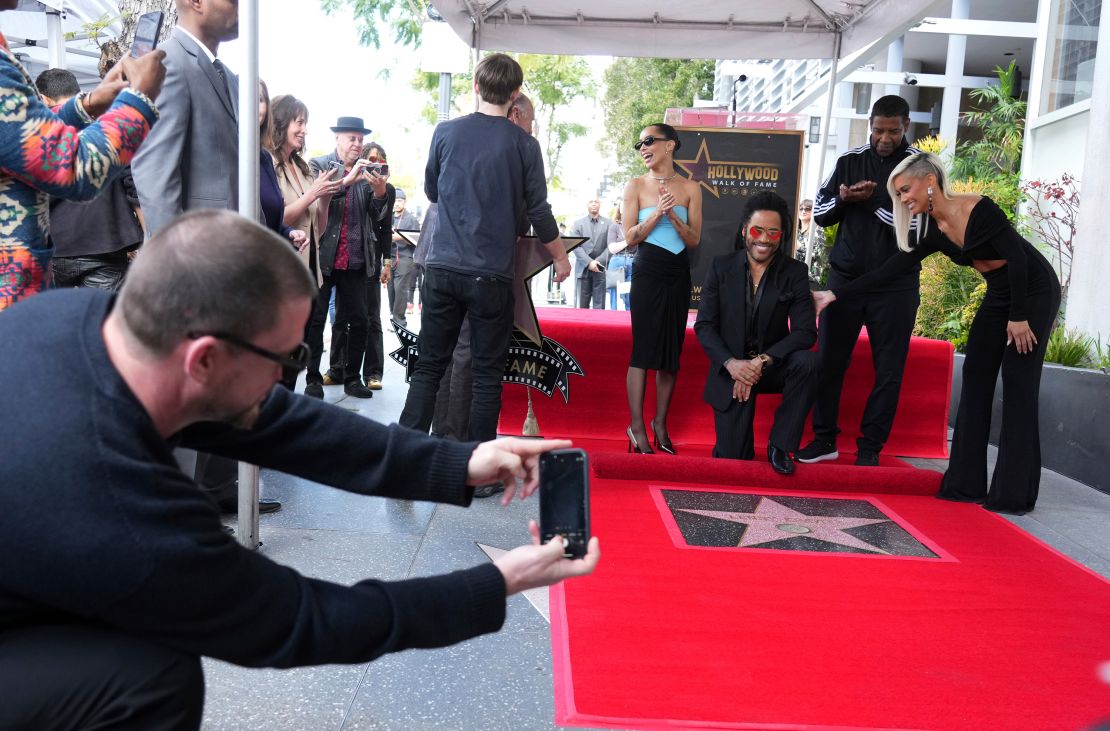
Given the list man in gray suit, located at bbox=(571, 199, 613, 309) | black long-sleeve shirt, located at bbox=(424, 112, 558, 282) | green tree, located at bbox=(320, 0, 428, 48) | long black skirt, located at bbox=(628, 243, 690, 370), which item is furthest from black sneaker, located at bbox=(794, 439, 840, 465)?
green tree, located at bbox=(320, 0, 428, 48)

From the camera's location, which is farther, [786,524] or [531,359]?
[531,359]

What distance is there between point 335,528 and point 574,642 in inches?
55.9

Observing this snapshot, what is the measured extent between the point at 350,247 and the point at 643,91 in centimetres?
2668

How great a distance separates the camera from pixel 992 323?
4664mm

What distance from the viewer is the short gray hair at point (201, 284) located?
131cm

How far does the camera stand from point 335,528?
381 cm

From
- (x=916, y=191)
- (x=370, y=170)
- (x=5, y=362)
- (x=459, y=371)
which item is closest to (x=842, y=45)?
(x=916, y=191)

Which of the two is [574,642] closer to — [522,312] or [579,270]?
[522,312]

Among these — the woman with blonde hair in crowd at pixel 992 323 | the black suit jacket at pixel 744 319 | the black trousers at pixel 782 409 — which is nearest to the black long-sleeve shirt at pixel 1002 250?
the woman with blonde hair in crowd at pixel 992 323

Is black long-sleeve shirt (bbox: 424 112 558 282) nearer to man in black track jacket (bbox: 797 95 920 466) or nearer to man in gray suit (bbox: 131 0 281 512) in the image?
man in gray suit (bbox: 131 0 281 512)

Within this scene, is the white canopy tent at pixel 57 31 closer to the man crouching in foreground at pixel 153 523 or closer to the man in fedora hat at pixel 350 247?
the man in fedora hat at pixel 350 247

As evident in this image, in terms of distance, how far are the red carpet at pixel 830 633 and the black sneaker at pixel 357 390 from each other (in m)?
2.86

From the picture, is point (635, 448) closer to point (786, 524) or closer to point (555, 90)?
point (786, 524)

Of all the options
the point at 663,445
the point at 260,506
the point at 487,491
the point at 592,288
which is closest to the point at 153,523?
the point at 260,506
